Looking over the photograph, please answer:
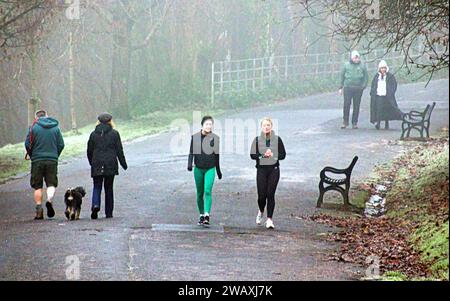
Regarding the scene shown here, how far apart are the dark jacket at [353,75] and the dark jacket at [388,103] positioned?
43cm

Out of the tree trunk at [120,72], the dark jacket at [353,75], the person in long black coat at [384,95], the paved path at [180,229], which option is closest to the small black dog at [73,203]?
the paved path at [180,229]

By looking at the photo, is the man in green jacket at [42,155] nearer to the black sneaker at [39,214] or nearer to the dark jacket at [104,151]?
the black sneaker at [39,214]

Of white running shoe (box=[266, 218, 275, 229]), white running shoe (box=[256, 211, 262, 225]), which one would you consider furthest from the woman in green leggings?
white running shoe (box=[266, 218, 275, 229])

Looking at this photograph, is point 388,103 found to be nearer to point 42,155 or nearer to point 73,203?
point 42,155

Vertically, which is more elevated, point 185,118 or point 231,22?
point 231,22

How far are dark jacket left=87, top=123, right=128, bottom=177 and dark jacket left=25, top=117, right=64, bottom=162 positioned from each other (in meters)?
0.64

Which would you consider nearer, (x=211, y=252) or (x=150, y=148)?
(x=211, y=252)

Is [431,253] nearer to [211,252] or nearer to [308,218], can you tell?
[211,252]

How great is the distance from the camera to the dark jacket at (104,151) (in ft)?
50.4

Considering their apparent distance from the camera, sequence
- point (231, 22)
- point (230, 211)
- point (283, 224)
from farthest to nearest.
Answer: point (231, 22), point (230, 211), point (283, 224)

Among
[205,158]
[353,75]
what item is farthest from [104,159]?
[353,75]

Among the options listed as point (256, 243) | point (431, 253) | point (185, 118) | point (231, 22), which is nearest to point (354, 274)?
point (431, 253)

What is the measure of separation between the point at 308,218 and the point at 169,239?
3.53m

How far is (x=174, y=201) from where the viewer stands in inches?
687
